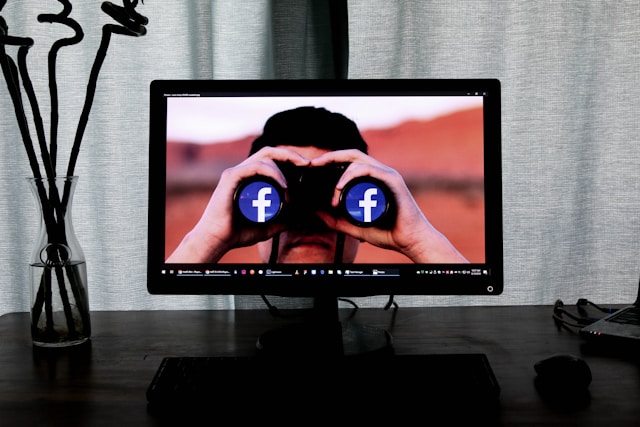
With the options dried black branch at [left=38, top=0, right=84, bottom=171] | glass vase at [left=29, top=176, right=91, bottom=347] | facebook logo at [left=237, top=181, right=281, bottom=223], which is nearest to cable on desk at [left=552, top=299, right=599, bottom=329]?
facebook logo at [left=237, top=181, right=281, bottom=223]

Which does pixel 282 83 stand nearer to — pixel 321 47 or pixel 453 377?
pixel 453 377

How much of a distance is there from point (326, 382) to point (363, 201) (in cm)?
32

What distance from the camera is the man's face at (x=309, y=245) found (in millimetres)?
1135

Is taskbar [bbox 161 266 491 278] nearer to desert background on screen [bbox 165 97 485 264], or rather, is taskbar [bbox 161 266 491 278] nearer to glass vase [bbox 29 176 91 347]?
desert background on screen [bbox 165 97 485 264]

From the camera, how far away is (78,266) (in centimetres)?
115

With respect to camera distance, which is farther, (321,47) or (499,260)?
(321,47)

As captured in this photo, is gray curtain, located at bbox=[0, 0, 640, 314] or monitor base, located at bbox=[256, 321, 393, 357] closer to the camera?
monitor base, located at bbox=[256, 321, 393, 357]

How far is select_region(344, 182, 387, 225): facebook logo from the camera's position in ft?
3.72

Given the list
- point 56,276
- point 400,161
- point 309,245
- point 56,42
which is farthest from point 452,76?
point 56,276

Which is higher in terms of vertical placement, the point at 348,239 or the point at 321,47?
the point at 321,47

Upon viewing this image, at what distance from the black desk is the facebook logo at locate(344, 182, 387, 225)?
0.22 m

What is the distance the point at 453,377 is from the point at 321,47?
3.47 ft

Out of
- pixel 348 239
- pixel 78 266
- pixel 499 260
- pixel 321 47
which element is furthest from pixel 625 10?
pixel 78 266

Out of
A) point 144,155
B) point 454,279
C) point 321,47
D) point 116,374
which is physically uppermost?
point 321,47
